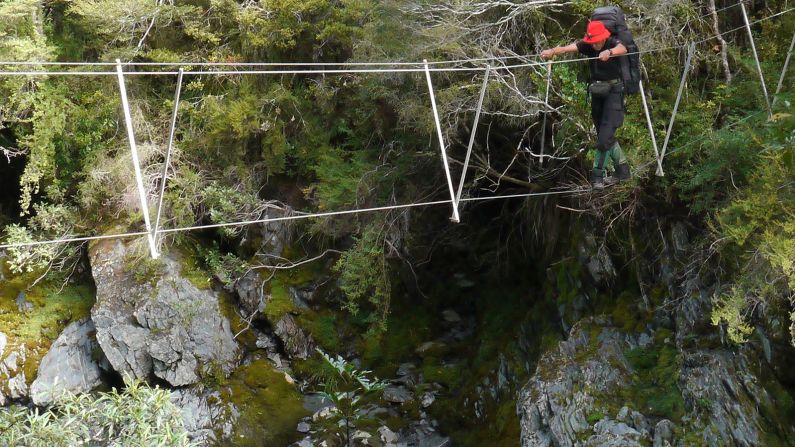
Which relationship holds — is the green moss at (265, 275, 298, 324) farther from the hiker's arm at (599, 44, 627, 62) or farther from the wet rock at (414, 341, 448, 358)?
the hiker's arm at (599, 44, 627, 62)

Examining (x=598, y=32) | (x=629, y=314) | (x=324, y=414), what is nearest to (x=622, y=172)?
(x=598, y=32)

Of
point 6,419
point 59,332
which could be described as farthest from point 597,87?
point 59,332

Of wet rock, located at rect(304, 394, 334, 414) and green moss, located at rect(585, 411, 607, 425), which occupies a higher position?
green moss, located at rect(585, 411, 607, 425)

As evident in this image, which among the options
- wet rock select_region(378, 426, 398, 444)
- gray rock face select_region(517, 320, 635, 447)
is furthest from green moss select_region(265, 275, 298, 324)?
gray rock face select_region(517, 320, 635, 447)

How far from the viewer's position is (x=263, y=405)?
30.3ft

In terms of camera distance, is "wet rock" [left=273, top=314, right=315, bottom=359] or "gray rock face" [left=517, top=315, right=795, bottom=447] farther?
"wet rock" [left=273, top=314, right=315, bottom=359]

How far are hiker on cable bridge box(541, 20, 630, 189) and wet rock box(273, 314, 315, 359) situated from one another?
5.33 meters

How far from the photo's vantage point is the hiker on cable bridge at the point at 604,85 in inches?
222

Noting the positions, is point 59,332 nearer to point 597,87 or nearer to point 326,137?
point 326,137

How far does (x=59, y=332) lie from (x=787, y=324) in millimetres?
8769

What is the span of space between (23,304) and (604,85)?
8.61m

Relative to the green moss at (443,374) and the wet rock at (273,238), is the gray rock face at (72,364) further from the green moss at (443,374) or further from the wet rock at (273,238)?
the green moss at (443,374)

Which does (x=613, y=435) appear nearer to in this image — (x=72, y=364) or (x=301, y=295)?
(x=301, y=295)

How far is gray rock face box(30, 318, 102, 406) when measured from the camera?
9.49m
